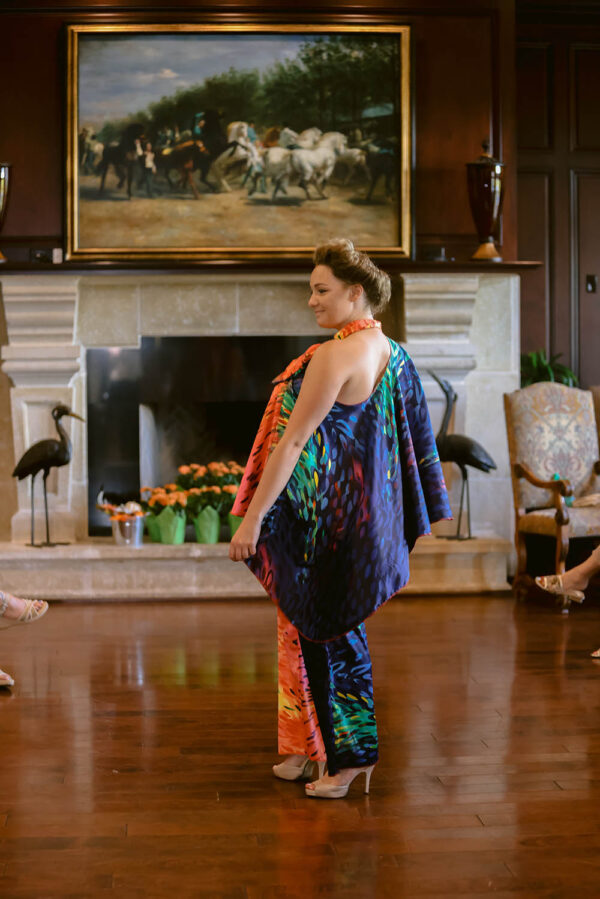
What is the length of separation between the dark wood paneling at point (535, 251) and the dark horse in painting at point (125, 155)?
2550 millimetres

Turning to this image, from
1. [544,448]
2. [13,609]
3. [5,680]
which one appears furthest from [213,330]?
[5,680]

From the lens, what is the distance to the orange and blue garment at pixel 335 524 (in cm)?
257

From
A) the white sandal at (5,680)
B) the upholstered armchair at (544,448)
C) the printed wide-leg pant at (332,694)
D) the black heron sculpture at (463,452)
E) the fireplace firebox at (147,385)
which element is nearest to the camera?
the printed wide-leg pant at (332,694)

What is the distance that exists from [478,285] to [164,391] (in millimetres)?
1917

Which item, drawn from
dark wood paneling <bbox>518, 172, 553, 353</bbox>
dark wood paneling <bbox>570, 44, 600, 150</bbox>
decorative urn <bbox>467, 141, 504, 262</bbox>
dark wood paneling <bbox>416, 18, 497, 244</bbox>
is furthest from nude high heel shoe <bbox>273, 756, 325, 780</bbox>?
dark wood paneling <bbox>570, 44, 600, 150</bbox>

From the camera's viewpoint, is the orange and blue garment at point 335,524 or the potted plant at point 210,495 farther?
the potted plant at point 210,495

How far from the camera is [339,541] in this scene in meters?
2.58

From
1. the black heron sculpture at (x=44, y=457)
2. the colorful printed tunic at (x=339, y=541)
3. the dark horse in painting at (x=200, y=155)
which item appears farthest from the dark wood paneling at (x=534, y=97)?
the colorful printed tunic at (x=339, y=541)

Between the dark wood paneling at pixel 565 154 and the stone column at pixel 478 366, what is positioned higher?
the dark wood paneling at pixel 565 154

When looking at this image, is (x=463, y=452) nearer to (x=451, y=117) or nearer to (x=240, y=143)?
(x=451, y=117)

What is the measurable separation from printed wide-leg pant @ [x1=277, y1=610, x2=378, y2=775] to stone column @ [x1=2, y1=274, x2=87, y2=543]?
11.4 ft

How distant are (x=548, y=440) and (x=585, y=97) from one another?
2577mm

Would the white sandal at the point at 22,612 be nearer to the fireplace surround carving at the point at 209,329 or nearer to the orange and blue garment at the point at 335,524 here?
the orange and blue garment at the point at 335,524

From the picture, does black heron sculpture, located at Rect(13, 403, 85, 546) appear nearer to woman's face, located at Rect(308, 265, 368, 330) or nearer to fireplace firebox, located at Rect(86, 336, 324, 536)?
fireplace firebox, located at Rect(86, 336, 324, 536)
